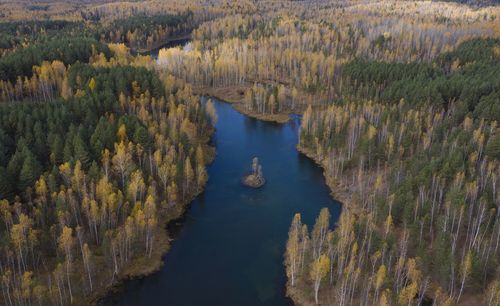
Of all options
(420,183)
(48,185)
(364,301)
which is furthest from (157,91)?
(364,301)

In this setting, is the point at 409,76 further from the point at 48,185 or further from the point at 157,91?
the point at 48,185

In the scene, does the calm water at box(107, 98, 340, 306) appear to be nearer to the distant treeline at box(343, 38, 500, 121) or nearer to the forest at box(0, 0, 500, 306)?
the forest at box(0, 0, 500, 306)

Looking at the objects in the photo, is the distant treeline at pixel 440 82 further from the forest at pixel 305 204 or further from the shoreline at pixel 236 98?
the shoreline at pixel 236 98

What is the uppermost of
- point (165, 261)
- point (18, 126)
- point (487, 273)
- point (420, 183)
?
point (18, 126)

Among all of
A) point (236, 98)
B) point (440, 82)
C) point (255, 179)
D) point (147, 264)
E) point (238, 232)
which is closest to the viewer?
point (147, 264)

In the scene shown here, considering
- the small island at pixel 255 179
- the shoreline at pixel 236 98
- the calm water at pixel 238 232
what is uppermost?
the shoreline at pixel 236 98

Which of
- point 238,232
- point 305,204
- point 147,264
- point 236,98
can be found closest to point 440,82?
point 305,204

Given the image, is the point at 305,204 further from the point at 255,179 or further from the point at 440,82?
the point at 440,82

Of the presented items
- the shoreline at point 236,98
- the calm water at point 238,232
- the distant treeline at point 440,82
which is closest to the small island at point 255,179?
the calm water at point 238,232
